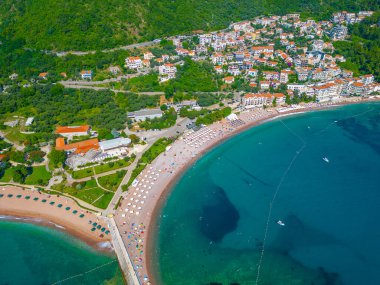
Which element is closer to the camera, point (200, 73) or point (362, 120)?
point (362, 120)

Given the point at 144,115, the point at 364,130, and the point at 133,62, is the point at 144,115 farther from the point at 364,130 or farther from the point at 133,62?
the point at 364,130

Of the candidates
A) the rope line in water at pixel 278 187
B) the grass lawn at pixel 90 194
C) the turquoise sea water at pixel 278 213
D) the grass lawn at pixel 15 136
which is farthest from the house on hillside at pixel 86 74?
the rope line in water at pixel 278 187

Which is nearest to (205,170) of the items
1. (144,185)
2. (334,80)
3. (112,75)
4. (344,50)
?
(144,185)

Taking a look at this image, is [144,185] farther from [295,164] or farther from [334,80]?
[334,80]

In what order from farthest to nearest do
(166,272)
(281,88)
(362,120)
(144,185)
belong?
(281,88)
(362,120)
(144,185)
(166,272)

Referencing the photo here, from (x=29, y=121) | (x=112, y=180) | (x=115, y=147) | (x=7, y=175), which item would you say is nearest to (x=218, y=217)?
(x=112, y=180)

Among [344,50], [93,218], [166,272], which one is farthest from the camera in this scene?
[344,50]
